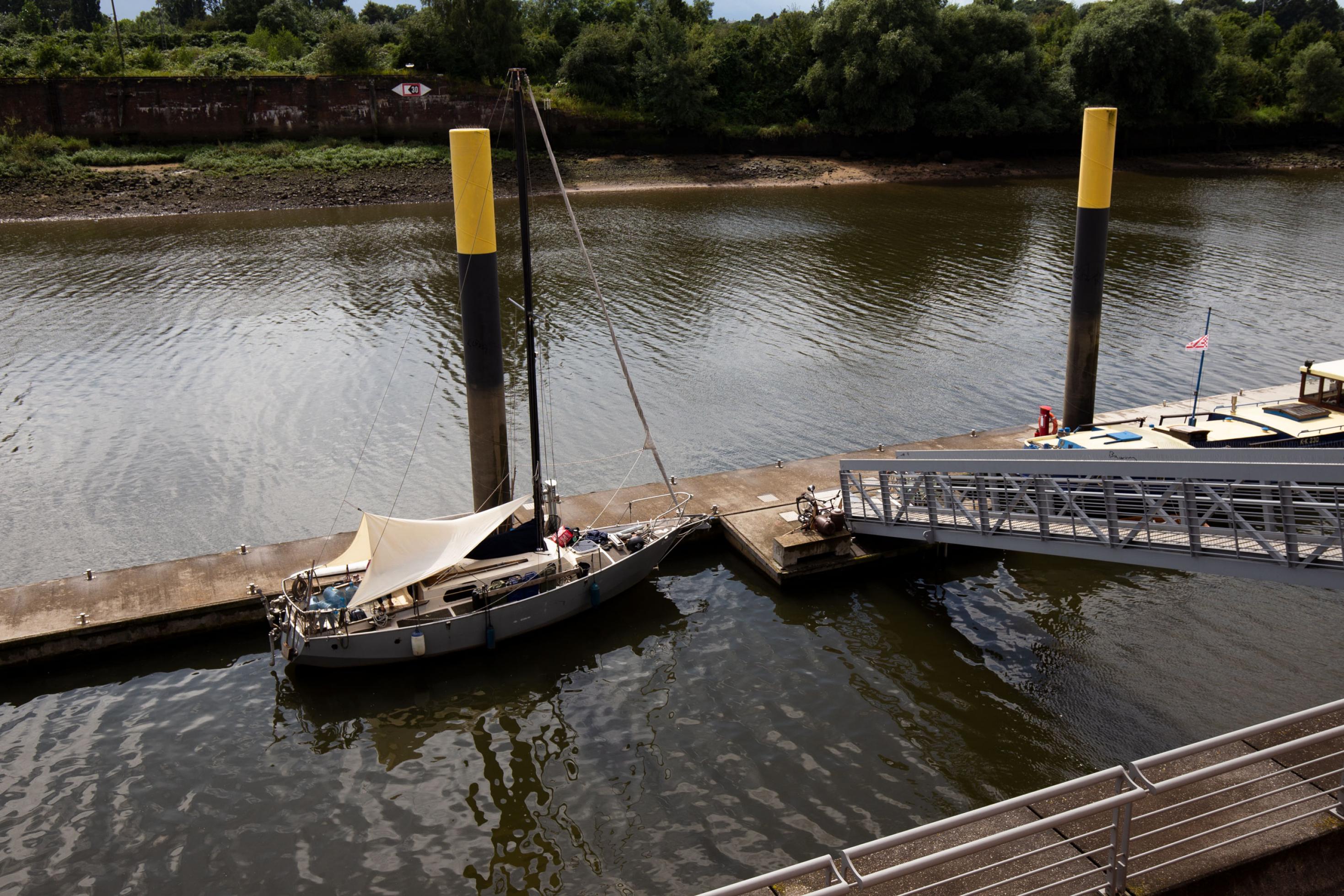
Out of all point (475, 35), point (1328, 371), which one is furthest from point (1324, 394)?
point (475, 35)

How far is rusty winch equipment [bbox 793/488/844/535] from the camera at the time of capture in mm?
21438

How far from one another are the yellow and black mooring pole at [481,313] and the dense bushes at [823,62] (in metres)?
71.9

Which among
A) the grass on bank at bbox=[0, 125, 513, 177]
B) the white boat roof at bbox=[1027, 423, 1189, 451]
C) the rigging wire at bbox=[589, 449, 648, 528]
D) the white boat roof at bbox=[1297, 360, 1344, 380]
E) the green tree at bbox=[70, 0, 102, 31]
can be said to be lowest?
the rigging wire at bbox=[589, 449, 648, 528]

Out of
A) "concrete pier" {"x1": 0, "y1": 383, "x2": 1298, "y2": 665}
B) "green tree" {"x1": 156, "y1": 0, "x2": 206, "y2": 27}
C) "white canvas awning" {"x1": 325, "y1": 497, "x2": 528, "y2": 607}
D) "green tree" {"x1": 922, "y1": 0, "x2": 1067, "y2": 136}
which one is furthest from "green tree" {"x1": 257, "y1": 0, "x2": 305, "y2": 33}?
"white canvas awning" {"x1": 325, "y1": 497, "x2": 528, "y2": 607}

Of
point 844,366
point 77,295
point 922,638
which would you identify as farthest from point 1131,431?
point 77,295

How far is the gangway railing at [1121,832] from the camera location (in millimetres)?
8984

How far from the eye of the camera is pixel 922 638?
19.7 metres

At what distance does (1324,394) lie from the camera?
25.7 meters

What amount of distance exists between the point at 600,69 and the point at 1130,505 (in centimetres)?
8092

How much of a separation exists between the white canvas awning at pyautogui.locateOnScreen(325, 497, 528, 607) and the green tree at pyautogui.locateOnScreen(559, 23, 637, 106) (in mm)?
77637

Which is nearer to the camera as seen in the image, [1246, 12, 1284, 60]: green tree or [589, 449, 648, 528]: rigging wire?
[589, 449, 648, 528]: rigging wire

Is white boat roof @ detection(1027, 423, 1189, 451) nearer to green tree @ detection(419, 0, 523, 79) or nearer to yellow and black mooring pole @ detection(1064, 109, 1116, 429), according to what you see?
yellow and black mooring pole @ detection(1064, 109, 1116, 429)

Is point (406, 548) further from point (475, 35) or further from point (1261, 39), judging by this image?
point (1261, 39)

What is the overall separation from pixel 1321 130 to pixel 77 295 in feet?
344
